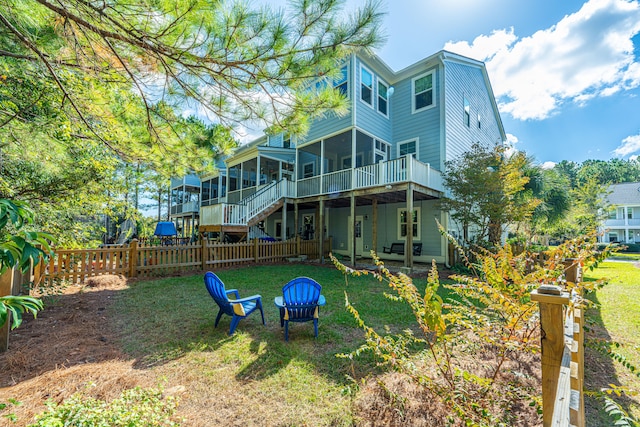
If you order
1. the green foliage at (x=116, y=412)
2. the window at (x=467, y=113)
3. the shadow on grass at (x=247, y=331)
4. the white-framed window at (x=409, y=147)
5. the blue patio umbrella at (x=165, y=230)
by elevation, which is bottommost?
the shadow on grass at (x=247, y=331)

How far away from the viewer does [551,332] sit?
149 centimetres

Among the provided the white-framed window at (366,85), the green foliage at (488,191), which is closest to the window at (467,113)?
the green foliage at (488,191)

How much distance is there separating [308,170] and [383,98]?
5.92m

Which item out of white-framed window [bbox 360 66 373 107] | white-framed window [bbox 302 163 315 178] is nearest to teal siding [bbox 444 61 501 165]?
white-framed window [bbox 360 66 373 107]

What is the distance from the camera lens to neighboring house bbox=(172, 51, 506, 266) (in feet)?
35.9

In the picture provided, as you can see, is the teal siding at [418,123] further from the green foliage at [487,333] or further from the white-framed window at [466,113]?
the green foliage at [487,333]

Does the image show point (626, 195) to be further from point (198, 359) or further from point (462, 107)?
point (198, 359)

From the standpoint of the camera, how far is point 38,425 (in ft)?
6.07

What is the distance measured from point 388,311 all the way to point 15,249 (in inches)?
202

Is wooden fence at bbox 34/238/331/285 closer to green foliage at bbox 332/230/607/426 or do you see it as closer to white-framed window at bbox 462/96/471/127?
green foliage at bbox 332/230/607/426

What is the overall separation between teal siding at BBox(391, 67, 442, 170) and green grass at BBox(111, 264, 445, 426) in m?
8.16

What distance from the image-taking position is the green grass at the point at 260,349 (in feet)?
8.55

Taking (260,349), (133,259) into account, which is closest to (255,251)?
(133,259)

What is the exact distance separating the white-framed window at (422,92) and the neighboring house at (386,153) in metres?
0.04
